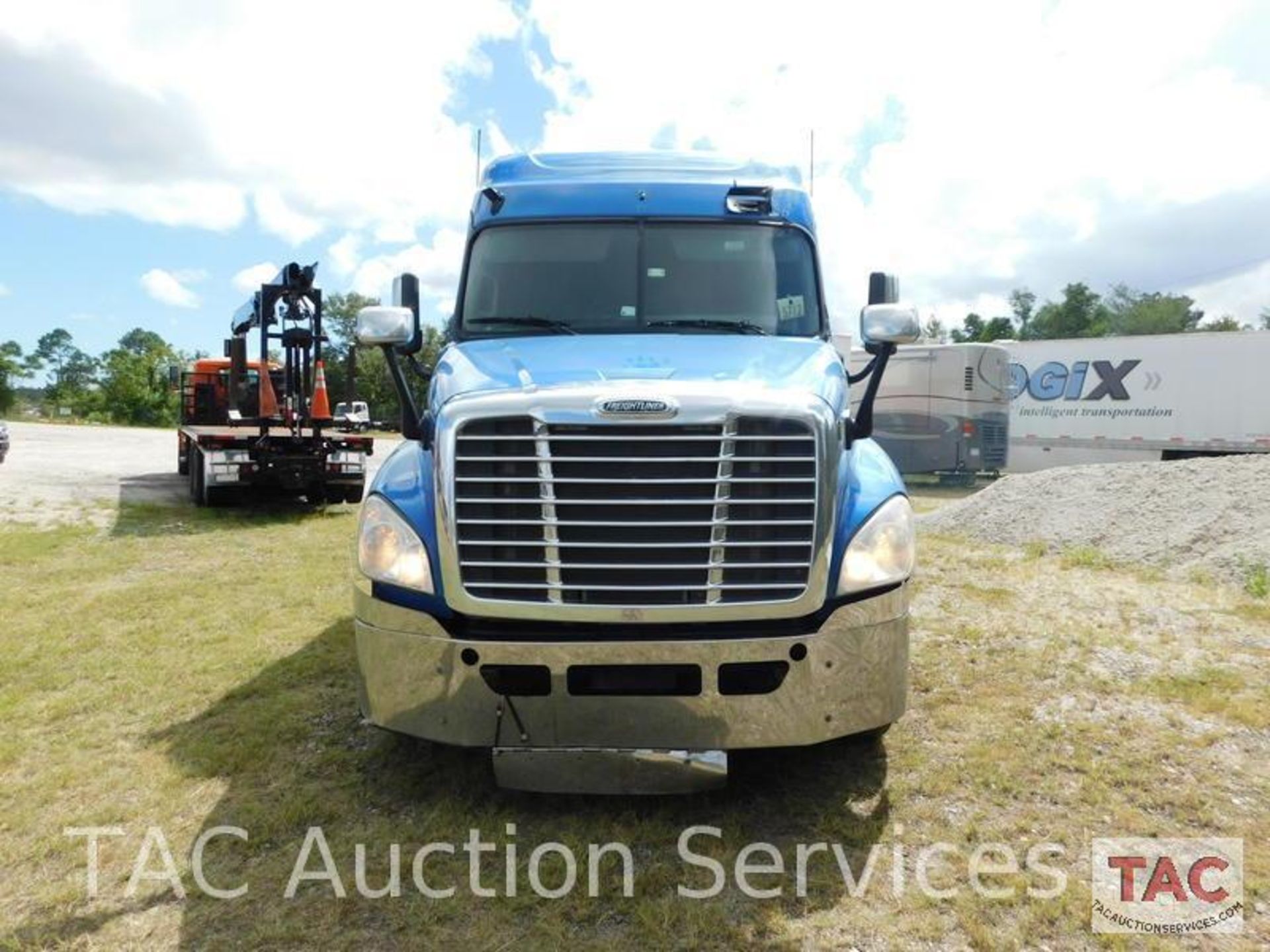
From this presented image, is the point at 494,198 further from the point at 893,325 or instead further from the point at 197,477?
the point at 197,477

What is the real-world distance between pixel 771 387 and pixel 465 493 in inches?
50.6

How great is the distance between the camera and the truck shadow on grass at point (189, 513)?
432 inches

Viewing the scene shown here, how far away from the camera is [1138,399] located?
63.0ft

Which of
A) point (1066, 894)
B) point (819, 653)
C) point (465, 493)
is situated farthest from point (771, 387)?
point (1066, 894)

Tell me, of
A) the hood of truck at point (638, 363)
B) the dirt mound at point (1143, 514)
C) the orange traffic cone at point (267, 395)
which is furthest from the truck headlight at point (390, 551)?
the orange traffic cone at point (267, 395)

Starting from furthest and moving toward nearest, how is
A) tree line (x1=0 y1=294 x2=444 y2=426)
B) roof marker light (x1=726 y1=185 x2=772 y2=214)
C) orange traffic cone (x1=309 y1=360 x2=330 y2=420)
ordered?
tree line (x1=0 y1=294 x2=444 y2=426) < orange traffic cone (x1=309 y1=360 x2=330 y2=420) < roof marker light (x1=726 y1=185 x2=772 y2=214)

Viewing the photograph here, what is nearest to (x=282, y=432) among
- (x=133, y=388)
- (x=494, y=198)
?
(x=494, y=198)

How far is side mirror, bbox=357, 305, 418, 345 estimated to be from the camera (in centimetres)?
427

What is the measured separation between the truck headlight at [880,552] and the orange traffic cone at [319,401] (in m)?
10.9

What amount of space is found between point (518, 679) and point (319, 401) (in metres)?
11.0

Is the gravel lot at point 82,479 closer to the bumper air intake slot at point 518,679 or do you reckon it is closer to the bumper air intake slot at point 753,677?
the bumper air intake slot at point 518,679

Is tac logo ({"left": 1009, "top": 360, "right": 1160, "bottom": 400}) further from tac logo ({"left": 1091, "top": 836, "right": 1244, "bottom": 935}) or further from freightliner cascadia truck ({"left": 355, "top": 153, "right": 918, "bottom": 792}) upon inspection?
freightliner cascadia truck ({"left": 355, "top": 153, "right": 918, "bottom": 792})

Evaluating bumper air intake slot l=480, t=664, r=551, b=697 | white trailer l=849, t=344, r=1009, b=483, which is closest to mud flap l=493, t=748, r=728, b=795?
bumper air intake slot l=480, t=664, r=551, b=697

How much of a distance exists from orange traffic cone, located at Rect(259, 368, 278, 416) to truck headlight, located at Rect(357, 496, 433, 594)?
11.6 meters
